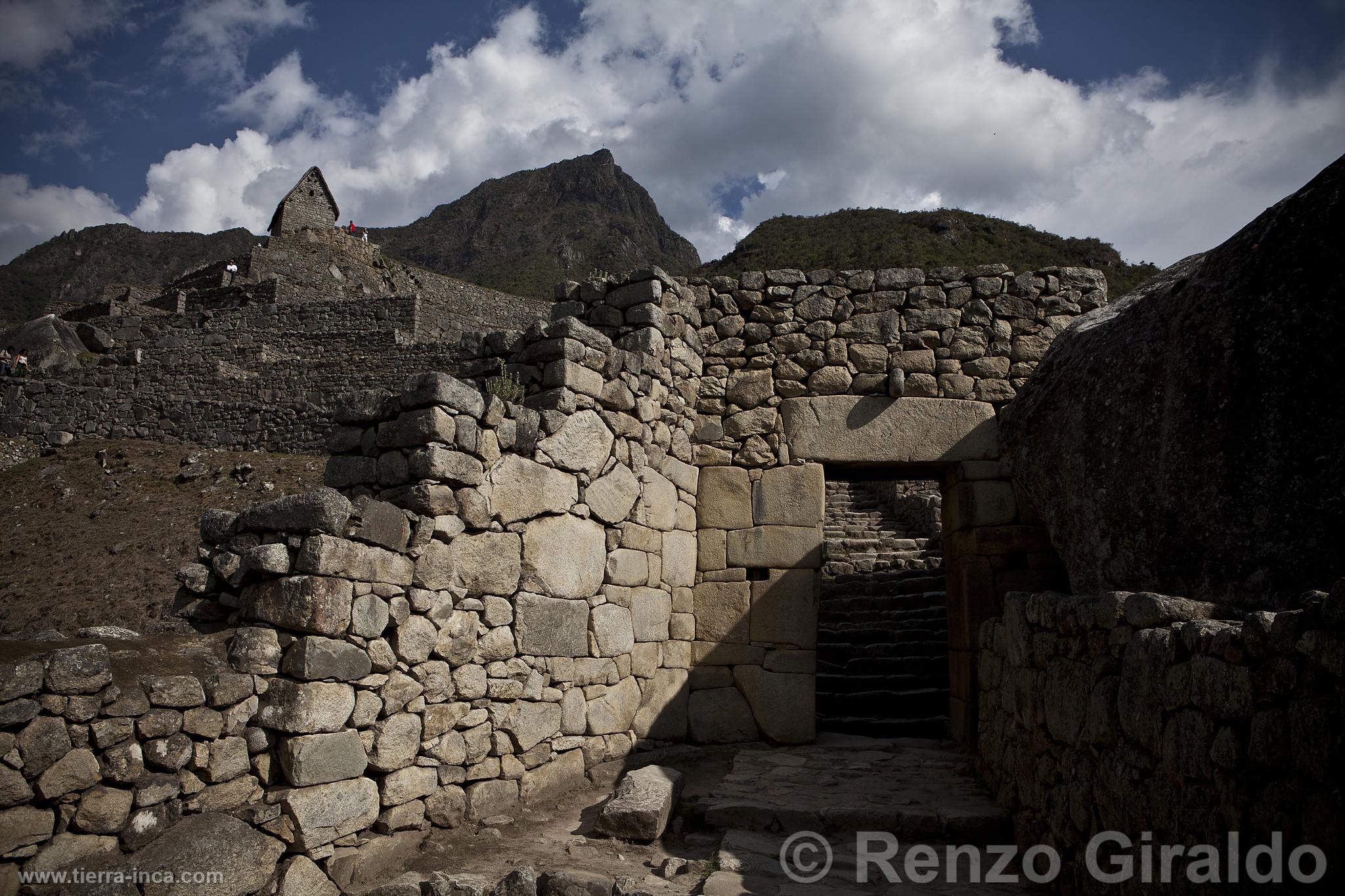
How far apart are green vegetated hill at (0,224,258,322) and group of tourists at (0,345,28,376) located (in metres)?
27.9

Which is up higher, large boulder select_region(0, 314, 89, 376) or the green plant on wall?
large boulder select_region(0, 314, 89, 376)

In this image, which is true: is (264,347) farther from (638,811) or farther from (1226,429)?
(1226,429)

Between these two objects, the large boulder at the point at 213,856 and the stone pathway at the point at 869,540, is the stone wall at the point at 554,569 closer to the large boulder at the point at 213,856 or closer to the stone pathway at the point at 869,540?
the large boulder at the point at 213,856

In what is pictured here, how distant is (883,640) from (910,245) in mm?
25625

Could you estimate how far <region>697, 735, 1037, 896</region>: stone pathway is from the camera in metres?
4.08

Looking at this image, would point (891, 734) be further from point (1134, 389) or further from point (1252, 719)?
point (1252, 719)

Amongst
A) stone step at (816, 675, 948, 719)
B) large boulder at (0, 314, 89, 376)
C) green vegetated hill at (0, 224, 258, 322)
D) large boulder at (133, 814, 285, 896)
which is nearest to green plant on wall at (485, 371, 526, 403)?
large boulder at (133, 814, 285, 896)

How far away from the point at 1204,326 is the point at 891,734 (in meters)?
4.71

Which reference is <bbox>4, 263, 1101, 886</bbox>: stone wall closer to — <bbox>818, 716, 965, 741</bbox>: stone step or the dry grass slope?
<bbox>818, 716, 965, 741</bbox>: stone step

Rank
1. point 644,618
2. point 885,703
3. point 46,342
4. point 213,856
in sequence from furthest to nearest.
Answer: point 46,342
point 885,703
point 644,618
point 213,856

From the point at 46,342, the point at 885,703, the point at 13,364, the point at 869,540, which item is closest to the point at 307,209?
the point at 46,342

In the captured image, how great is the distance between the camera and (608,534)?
5.94 meters

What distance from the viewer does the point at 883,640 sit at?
941 centimetres

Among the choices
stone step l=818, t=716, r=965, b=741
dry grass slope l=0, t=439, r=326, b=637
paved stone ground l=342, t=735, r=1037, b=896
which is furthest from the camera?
dry grass slope l=0, t=439, r=326, b=637
